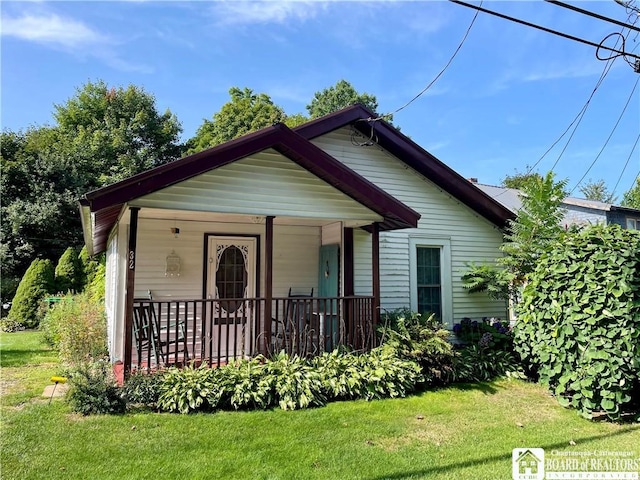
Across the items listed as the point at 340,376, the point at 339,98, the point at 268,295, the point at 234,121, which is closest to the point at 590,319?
the point at 340,376

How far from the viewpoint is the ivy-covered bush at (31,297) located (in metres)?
13.5

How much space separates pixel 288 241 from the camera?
29.2ft

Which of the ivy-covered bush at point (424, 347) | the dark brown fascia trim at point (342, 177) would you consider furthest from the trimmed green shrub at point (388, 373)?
the dark brown fascia trim at point (342, 177)

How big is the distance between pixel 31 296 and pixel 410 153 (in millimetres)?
12690

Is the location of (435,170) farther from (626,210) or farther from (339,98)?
(339,98)

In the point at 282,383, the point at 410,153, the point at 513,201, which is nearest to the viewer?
the point at 282,383

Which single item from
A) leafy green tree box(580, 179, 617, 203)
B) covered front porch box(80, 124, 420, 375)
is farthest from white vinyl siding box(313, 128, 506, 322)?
leafy green tree box(580, 179, 617, 203)

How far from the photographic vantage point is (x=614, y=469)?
13.4 feet

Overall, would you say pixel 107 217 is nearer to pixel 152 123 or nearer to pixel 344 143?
pixel 344 143

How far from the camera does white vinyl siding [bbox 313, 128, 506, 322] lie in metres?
8.72

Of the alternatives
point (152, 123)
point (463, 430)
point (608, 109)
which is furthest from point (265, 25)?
point (152, 123)

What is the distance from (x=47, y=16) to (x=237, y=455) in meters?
5.41

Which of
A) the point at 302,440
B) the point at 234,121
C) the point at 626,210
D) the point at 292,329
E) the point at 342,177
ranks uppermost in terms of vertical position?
the point at 234,121

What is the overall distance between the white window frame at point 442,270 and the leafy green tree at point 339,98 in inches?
1121
